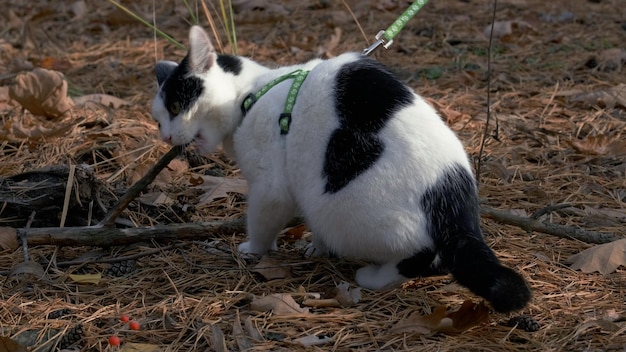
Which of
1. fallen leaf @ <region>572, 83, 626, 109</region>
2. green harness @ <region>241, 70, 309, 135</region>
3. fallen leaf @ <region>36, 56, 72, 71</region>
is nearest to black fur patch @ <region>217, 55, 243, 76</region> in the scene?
green harness @ <region>241, 70, 309, 135</region>

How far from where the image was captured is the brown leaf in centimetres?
367

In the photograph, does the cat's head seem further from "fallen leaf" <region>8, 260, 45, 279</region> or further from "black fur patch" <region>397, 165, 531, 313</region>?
"black fur patch" <region>397, 165, 531, 313</region>

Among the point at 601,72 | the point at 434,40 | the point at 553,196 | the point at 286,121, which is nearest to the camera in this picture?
the point at 286,121

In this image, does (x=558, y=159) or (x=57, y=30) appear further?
(x=57, y=30)

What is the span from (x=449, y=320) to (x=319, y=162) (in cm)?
62

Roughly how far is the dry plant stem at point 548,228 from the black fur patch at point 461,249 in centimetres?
47

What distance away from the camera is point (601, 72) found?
4.48 metres

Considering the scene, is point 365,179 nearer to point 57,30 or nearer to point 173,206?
→ point 173,206

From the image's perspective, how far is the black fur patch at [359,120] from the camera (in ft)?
7.25

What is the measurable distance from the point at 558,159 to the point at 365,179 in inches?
60.3

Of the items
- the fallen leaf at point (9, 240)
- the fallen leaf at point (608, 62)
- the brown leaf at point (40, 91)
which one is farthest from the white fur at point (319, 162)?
the fallen leaf at point (608, 62)

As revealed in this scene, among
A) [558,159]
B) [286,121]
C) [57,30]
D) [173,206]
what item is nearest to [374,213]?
[286,121]

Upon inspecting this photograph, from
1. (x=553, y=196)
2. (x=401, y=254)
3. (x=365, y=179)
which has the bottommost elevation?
(x=553, y=196)

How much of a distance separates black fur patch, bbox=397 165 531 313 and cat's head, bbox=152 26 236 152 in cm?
87
